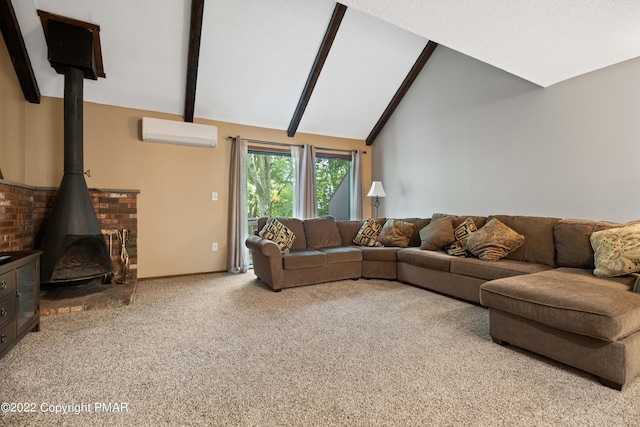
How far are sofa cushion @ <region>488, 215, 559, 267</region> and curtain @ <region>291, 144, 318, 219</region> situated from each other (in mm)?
2987

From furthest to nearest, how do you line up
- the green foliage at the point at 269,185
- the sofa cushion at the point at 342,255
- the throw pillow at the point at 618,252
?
1. the green foliage at the point at 269,185
2. the sofa cushion at the point at 342,255
3. the throw pillow at the point at 618,252

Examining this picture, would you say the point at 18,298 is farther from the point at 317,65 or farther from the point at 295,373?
the point at 317,65

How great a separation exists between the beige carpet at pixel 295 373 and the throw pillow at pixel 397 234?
149cm

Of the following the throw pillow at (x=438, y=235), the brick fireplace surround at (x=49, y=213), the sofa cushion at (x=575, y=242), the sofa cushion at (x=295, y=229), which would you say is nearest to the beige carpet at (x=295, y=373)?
the brick fireplace surround at (x=49, y=213)

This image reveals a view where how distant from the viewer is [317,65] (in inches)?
163

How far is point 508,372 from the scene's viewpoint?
1803mm

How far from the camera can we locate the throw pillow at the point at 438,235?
12.3 ft

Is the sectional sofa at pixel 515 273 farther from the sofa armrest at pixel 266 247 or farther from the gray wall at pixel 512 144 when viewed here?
the gray wall at pixel 512 144

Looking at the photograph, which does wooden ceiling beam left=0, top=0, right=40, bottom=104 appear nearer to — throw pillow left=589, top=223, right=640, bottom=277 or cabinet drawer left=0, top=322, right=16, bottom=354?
cabinet drawer left=0, top=322, right=16, bottom=354

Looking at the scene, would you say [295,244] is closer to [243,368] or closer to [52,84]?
[243,368]

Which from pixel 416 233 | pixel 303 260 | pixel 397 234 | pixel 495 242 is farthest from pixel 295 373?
pixel 416 233

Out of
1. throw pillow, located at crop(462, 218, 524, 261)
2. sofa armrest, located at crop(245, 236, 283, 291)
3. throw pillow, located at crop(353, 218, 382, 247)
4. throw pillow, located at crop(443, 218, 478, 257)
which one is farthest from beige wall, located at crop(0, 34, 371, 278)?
throw pillow, located at crop(462, 218, 524, 261)

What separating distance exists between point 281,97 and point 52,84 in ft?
8.95

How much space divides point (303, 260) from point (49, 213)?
301 cm
